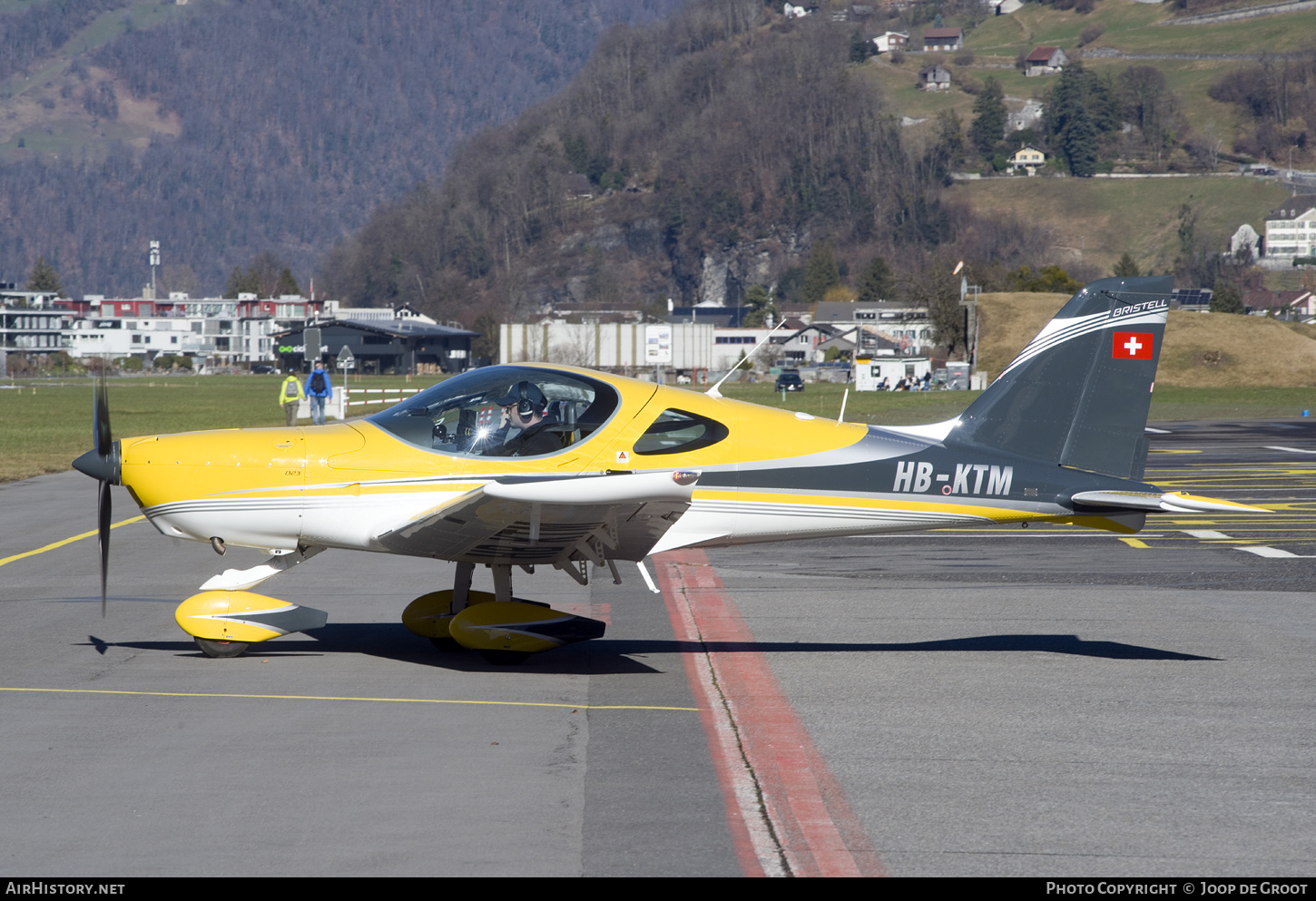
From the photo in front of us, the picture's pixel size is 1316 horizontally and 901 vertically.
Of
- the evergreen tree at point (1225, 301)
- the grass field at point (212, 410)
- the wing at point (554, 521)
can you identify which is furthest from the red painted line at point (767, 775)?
the evergreen tree at point (1225, 301)

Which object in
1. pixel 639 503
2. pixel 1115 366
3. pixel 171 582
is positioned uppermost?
pixel 1115 366

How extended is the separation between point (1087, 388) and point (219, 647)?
6504 millimetres

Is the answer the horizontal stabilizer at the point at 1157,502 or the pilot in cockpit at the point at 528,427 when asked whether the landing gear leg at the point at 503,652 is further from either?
the horizontal stabilizer at the point at 1157,502

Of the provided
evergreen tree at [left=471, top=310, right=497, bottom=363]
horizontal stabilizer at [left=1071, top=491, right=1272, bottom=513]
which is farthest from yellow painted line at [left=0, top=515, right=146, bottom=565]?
evergreen tree at [left=471, top=310, right=497, bottom=363]

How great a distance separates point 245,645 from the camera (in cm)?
893

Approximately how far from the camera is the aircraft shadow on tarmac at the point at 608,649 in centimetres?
885

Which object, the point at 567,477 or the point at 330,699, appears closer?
the point at 330,699

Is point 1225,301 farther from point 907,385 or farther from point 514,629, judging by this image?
point 514,629

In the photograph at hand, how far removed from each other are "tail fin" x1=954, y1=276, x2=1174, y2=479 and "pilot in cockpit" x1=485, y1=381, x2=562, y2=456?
3103 mm

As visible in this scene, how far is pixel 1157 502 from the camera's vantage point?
29.3 feet

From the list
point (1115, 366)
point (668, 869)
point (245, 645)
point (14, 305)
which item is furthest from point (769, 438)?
point (14, 305)

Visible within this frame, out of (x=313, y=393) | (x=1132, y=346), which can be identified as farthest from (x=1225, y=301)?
(x=1132, y=346)
